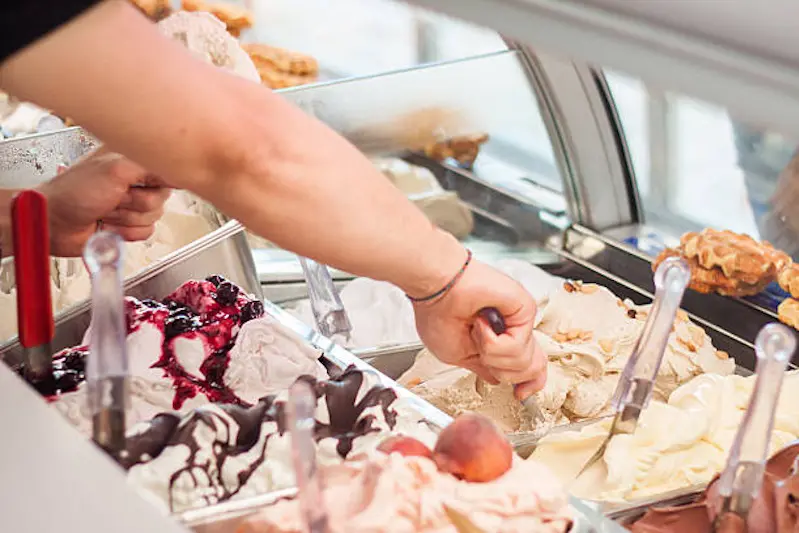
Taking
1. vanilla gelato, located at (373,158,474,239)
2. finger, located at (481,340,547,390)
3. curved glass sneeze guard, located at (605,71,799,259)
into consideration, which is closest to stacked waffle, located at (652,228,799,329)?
curved glass sneeze guard, located at (605,71,799,259)

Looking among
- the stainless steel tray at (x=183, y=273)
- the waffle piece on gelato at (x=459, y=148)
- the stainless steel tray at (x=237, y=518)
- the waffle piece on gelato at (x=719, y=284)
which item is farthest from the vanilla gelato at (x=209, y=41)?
the stainless steel tray at (x=237, y=518)

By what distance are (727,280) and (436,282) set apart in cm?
99

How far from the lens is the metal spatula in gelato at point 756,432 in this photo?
39.2 inches

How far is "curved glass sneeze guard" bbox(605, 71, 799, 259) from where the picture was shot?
2.14 m

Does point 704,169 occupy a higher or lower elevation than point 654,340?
lower

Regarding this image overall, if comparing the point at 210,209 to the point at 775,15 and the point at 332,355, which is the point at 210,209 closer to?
the point at 332,355

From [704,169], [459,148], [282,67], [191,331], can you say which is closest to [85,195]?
[191,331]

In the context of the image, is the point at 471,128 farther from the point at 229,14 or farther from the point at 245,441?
the point at 245,441

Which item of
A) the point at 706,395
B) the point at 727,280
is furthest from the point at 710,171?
the point at 706,395

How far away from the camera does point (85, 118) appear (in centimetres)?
95

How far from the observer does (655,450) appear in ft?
4.88

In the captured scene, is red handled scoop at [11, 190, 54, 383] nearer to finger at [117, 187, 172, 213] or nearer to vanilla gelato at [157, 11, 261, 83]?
finger at [117, 187, 172, 213]

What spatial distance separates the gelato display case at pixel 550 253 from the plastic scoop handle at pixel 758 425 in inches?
5.5

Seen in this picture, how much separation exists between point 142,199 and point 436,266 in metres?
0.55
